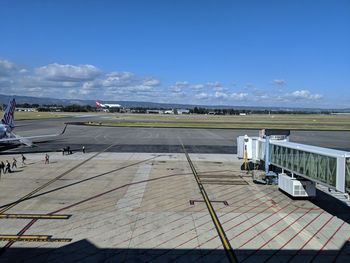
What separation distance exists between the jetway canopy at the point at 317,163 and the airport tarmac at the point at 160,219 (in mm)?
2207

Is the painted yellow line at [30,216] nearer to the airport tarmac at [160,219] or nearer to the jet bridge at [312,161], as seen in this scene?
the airport tarmac at [160,219]

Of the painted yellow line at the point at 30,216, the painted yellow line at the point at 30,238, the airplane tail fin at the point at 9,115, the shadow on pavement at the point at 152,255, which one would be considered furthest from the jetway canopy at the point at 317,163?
the airplane tail fin at the point at 9,115

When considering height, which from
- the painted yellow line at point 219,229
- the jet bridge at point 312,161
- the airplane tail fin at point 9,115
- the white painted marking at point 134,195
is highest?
the airplane tail fin at point 9,115

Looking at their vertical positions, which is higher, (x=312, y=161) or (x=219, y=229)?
(x=312, y=161)

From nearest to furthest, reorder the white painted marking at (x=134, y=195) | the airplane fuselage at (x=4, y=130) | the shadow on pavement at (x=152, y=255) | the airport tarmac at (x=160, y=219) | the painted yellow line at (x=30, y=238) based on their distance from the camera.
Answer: the shadow on pavement at (x=152, y=255) → the airport tarmac at (x=160, y=219) → the painted yellow line at (x=30, y=238) → the white painted marking at (x=134, y=195) → the airplane fuselage at (x=4, y=130)

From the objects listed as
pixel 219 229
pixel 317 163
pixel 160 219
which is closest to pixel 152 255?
pixel 219 229

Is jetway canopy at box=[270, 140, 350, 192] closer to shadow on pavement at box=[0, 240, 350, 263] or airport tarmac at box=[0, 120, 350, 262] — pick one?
airport tarmac at box=[0, 120, 350, 262]

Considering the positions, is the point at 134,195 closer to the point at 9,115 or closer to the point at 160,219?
the point at 160,219

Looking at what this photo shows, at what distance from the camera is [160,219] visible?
19.3 meters

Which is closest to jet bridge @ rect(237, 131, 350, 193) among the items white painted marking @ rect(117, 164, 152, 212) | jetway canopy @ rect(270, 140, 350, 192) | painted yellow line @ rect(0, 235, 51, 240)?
jetway canopy @ rect(270, 140, 350, 192)

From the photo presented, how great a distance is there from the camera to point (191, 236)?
16766mm

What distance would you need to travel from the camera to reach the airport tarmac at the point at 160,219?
15.0 metres

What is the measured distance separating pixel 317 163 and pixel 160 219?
31.8ft

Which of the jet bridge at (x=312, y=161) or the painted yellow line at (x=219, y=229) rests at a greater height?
the jet bridge at (x=312, y=161)
